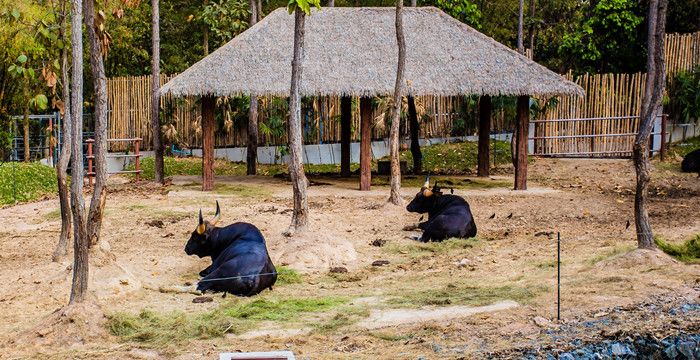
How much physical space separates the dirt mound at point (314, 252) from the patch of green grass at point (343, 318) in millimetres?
2866

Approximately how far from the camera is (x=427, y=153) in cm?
3192

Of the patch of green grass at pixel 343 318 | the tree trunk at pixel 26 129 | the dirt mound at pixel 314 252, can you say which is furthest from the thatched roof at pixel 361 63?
the patch of green grass at pixel 343 318

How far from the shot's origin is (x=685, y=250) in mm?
15148

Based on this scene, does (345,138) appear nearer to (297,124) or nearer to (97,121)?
(297,124)

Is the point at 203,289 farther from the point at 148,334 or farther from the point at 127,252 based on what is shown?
the point at 127,252

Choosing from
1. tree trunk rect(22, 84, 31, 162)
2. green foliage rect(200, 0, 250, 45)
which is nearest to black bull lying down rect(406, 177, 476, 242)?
tree trunk rect(22, 84, 31, 162)

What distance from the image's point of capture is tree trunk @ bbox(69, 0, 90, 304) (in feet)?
38.7

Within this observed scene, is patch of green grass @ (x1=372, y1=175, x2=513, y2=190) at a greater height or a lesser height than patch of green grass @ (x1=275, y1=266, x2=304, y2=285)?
greater

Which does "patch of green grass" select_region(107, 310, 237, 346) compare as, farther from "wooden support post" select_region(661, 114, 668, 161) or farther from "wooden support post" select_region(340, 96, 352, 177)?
"wooden support post" select_region(661, 114, 668, 161)

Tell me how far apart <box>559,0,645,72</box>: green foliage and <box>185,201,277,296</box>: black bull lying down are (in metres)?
22.6

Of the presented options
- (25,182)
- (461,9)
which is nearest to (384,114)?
(461,9)

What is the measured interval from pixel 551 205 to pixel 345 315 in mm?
10182

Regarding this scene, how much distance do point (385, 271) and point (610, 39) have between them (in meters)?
21.9

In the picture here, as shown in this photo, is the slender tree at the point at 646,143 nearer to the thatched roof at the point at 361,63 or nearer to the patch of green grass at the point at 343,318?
the patch of green grass at the point at 343,318
